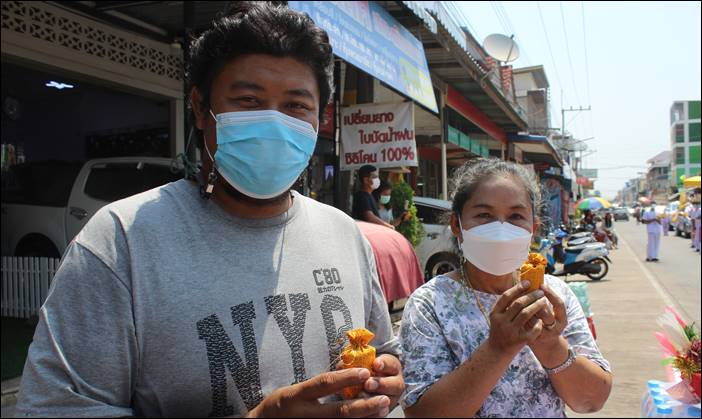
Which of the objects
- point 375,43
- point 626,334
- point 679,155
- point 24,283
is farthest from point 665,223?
point 679,155

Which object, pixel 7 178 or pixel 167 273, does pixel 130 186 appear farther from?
pixel 167 273

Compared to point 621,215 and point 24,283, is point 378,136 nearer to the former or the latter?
point 24,283

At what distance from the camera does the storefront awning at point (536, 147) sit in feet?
65.2

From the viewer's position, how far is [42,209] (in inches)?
255

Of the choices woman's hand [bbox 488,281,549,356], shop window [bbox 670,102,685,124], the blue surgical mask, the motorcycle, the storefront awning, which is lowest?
the motorcycle

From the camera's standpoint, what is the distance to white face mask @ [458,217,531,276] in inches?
72.1

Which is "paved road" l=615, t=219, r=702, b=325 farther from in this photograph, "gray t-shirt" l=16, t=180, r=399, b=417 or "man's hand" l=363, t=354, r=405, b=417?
"gray t-shirt" l=16, t=180, r=399, b=417

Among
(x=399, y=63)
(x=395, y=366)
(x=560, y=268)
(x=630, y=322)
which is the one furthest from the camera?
(x=560, y=268)

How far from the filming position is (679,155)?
78438mm

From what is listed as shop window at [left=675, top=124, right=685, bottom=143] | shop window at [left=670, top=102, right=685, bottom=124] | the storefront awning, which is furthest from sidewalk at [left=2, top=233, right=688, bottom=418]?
shop window at [left=675, top=124, right=685, bottom=143]

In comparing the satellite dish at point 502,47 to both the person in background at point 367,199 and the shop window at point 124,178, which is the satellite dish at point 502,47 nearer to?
the person in background at point 367,199

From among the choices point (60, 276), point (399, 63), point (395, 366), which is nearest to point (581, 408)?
point (395, 366)

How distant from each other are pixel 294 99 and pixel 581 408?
1.41 m

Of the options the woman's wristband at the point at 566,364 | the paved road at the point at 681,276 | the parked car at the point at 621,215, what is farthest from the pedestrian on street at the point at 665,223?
the parked car at the point at 621,215
